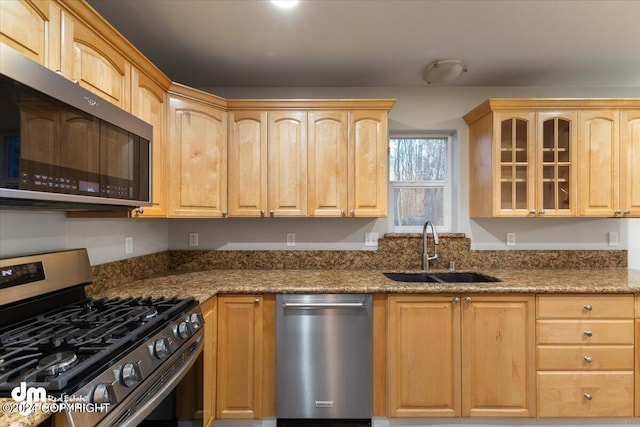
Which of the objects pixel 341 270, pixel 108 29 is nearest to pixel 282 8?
pixel 108 29

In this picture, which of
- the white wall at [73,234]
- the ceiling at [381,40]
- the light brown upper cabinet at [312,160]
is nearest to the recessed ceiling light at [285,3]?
the ceiling at [381,40]

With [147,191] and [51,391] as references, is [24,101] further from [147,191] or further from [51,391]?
[51,391]

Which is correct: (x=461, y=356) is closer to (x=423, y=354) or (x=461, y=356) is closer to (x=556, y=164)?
(x=423, y=354)

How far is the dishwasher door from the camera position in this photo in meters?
1.95

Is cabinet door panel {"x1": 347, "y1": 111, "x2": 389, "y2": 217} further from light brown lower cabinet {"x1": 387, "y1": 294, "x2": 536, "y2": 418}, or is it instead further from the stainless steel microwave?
the stainless steel microwave

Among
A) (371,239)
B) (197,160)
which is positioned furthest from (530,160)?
(197,160)

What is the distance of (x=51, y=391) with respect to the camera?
0.80m

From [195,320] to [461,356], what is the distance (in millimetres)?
1578

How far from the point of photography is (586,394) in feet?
6.30

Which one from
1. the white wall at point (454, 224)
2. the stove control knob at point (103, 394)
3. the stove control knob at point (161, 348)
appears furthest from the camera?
the white wall at point (454, 224)

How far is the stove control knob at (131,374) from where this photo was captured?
997 millimetres

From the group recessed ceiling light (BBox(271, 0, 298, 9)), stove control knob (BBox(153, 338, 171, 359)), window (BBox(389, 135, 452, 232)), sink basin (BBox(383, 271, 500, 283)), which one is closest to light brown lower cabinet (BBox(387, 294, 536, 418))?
sink basin (BBox(383, 271, 500, 283))

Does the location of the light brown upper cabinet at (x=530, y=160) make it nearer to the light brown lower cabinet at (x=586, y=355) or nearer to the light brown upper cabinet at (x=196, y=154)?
the light brown lower cabinet at (x=586, y=355)

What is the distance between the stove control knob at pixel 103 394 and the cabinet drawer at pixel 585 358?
223cm
